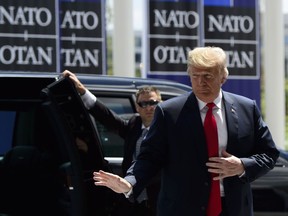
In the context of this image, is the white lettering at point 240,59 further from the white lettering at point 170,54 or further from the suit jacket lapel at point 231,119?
the suit jacket lapel at point 231,119

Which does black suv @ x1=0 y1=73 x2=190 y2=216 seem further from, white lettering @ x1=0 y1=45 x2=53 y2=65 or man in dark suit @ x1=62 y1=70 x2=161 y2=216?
white lettering @ x1=0 y1=45 x2=53 y2=65

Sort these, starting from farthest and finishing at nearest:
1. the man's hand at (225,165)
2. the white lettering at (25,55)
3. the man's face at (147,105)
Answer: the white lettering at (25,55) < the man's face at (147,105) < the man's hand at (225,165)

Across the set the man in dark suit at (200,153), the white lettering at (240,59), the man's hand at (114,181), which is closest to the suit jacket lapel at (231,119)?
the man in dark suit at (200,153)

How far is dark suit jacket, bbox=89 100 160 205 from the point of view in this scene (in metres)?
4.29

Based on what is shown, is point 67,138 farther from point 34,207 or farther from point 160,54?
point 160,54

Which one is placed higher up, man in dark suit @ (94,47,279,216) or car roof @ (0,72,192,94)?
car roof @ (0,72,192,94)

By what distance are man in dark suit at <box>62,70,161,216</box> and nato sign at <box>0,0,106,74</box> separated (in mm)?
6617

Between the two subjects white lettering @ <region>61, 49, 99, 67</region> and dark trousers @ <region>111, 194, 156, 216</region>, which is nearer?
dark trousers @ <region>111, 194, 156, 216</region>

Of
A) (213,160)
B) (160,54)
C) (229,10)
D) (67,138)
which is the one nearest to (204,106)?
(213,160)

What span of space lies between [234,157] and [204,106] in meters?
0.29

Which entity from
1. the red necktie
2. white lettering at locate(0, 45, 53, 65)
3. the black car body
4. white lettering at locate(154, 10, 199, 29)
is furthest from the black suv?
white lettering at locate(154, 10, 199, 29)

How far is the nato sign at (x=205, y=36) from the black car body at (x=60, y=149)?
7.13 meters

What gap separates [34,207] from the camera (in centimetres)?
478

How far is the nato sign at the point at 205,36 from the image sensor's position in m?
12.0
